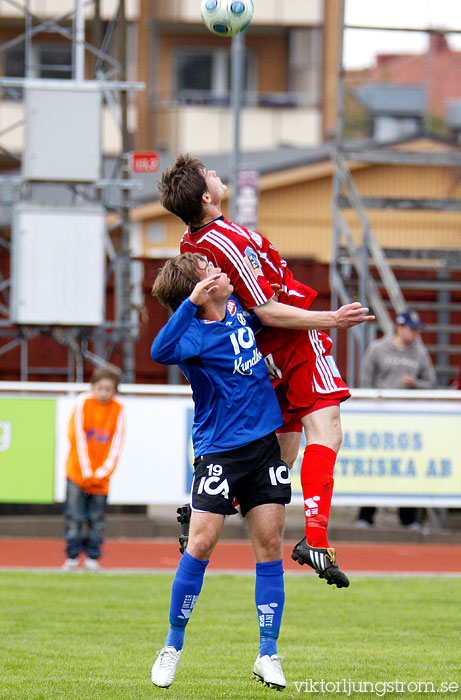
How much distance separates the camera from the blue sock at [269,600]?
6.14 meters

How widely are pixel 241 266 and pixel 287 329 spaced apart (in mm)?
429

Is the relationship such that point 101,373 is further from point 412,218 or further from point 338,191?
point 412,218

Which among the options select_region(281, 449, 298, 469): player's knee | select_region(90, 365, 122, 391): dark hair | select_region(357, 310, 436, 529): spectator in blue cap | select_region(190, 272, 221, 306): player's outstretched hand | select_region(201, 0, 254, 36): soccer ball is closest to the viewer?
select_region(190, 272, 221, 306): player's outstretched hand

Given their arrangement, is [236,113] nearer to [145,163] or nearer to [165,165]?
[145,163]

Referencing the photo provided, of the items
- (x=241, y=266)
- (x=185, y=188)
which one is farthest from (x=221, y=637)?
(x=185, y=188)

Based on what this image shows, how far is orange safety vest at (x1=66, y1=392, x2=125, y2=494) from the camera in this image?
11844 mm

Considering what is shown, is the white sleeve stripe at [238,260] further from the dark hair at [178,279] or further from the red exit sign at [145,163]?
the red exit sign at [145,163]

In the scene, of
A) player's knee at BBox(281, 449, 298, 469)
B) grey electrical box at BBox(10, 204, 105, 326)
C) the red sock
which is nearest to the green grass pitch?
the red sock

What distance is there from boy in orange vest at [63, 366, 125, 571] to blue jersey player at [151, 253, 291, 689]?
5.70 meters

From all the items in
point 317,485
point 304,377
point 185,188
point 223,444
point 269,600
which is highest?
point 185,188

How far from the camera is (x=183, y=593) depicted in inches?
241

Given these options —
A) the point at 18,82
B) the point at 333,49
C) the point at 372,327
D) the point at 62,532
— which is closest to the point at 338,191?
the point at 372,327

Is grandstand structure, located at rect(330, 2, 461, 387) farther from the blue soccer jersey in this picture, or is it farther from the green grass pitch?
the blue soccer jersey

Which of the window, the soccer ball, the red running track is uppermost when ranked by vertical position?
the window
